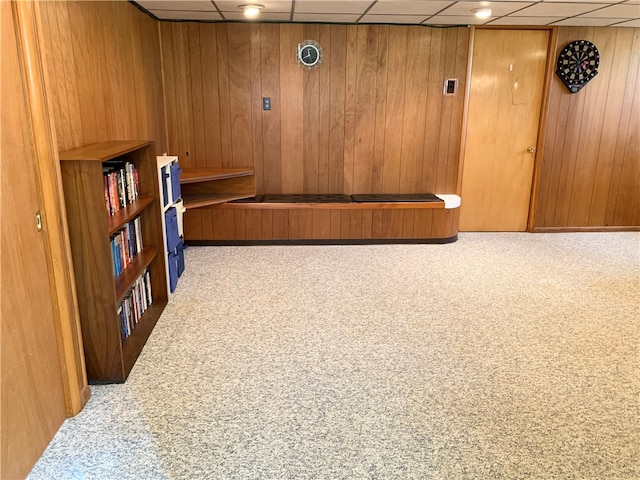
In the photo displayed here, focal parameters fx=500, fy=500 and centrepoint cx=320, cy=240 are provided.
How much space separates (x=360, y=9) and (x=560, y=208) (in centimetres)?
316

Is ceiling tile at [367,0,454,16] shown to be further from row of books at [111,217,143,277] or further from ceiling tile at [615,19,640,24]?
row of books at [111,217,143,277]

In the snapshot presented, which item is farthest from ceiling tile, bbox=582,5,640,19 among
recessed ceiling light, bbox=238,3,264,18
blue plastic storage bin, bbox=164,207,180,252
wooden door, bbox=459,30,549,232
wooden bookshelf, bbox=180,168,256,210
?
blue plastic storage bin, bbox=164,207,180,252

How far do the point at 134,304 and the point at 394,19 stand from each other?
3.44m

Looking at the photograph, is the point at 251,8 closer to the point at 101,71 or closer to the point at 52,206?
the point at 101,71

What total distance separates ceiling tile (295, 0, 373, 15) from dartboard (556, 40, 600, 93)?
2.28 m

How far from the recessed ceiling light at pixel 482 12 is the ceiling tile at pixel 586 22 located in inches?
36.3

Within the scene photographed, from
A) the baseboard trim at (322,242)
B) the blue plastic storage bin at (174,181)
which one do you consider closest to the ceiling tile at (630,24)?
the baseboard trim at (322,242)

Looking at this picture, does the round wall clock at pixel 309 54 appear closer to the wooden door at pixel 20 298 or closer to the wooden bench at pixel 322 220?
the wooden bench at pixel 322 220

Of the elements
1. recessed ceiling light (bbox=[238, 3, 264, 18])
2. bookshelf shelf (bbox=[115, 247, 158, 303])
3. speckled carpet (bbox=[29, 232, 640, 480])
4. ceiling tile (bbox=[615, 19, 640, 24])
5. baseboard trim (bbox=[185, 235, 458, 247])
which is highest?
ceiling tile (bbox=[615, 19, 640, 24])

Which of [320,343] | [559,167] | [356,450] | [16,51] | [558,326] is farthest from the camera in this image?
[559,167]

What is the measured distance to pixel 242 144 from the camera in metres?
5.09

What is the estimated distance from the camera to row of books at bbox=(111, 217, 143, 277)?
9.16 feet

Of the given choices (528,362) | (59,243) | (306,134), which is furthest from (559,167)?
(59,243)

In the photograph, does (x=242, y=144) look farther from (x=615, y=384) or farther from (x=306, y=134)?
(x=615, y=384)
